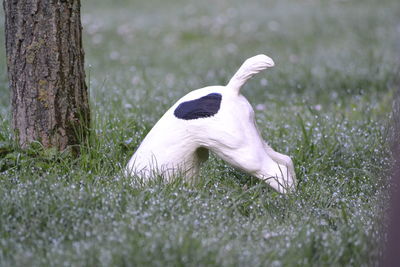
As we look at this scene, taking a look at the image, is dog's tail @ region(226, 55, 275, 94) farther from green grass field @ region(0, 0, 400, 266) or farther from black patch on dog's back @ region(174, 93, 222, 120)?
green grass field @ region(0, 0, 400, 266)

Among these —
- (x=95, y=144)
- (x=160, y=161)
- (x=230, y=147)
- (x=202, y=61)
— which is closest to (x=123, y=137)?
(x=95, y=144)

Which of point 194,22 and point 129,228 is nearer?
point 129,228

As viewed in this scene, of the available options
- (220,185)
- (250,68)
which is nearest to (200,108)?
(250,68)

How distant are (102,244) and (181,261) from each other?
0.33m

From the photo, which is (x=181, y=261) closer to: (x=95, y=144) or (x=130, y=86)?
(x=95, y=144)

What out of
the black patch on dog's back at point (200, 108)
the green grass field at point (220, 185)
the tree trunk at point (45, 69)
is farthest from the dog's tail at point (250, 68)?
the tree trunk at point (45, 69)

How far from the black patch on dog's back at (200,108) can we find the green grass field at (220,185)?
35cm

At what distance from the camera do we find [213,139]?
2914 millimetres

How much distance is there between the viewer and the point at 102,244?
231 cm

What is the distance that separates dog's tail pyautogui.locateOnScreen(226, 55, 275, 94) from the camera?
2.99 metres

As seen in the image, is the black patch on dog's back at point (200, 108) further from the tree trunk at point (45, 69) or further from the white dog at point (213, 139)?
the tree trunk at point (45, 69)

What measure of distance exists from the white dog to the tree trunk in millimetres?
515

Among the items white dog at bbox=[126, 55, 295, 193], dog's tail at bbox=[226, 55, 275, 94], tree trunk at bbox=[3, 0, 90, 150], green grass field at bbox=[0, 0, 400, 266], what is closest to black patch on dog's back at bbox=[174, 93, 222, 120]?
white dog at bbox=[126, 55, 295, 193]

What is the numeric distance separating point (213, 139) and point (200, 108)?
174mm
